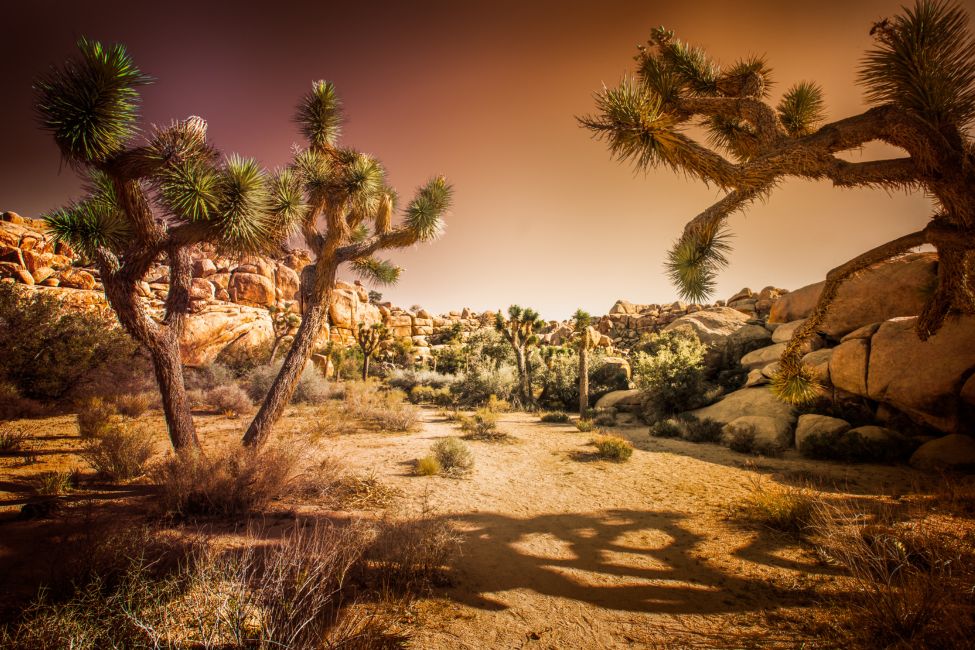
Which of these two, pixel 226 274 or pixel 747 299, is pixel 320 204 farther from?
pixel 747 299

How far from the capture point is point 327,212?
693cm

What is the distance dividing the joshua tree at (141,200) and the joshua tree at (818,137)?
17.5 ft

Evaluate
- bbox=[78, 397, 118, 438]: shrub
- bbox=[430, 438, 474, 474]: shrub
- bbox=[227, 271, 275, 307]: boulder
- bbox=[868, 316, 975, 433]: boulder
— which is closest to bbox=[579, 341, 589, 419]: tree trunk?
bbox=[868, 316, 975, 433]: boulder

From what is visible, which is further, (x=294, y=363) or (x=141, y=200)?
(x=294, y=363)

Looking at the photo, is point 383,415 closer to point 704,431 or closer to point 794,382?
point 704,431

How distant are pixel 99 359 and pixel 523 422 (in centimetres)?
1308

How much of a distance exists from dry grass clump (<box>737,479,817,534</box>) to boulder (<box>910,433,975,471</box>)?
133 inches

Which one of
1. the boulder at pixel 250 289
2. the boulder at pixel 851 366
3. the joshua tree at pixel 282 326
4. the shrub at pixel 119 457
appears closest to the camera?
the shrub at pixel 119 457

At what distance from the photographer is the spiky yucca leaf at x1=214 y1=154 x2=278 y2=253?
194 inches

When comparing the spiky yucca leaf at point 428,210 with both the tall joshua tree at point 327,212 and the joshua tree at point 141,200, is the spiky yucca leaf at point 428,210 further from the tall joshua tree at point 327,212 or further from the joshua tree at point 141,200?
the joshua tree at point 141,200

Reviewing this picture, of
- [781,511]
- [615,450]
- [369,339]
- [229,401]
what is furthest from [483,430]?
[369,339]

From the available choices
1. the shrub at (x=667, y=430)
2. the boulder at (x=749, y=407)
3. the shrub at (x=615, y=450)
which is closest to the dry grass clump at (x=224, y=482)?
the shrub at (x=615, y=450)

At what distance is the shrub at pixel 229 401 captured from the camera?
1151 cm

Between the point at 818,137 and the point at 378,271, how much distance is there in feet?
27.8
